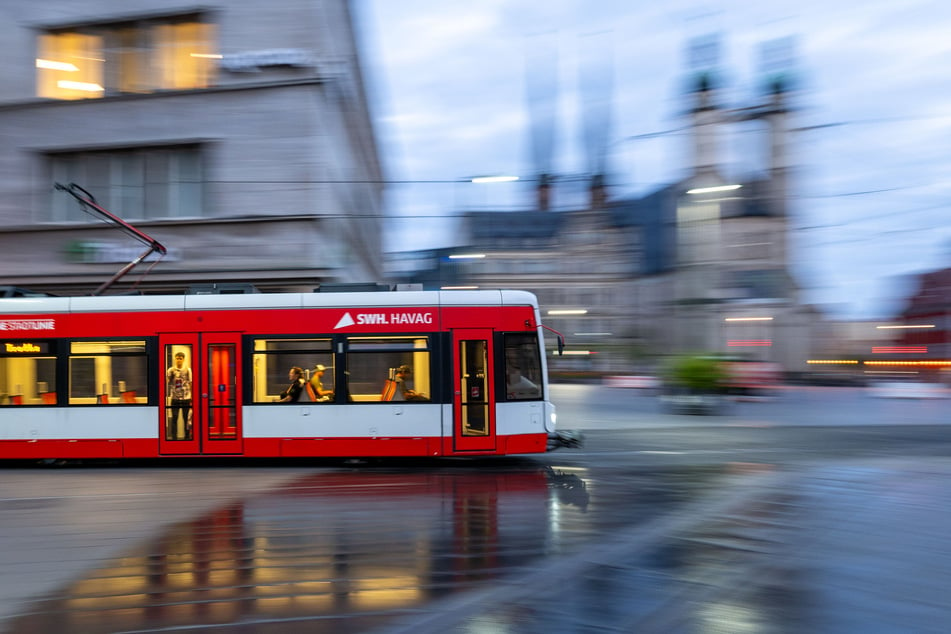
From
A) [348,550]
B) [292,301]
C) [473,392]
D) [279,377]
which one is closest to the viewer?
[348,550]

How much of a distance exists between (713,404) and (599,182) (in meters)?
53.2

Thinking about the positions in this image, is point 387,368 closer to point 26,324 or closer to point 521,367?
point 521,367

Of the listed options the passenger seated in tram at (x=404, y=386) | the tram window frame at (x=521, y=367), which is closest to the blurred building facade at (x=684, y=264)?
the tram window frame at (x=521, y=367)

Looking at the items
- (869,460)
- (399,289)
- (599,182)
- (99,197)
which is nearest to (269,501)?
(399,289)

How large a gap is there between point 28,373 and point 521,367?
8.21m

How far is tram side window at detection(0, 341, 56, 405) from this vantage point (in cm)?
1164

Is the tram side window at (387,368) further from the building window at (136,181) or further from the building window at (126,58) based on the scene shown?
the building window at (126,58)

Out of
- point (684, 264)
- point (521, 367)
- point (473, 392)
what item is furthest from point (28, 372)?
point (684, 264)

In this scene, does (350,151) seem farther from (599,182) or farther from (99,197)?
(599,182)

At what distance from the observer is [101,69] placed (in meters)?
19.8

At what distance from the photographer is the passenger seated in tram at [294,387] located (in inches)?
449

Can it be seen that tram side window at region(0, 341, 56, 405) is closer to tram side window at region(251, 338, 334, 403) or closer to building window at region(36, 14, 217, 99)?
tram side window at region(251, 338, 334, 403)

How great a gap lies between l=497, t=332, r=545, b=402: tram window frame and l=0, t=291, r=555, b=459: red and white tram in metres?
0.02

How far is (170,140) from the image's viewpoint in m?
19.1
